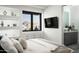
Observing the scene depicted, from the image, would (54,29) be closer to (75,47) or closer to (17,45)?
(75,47)

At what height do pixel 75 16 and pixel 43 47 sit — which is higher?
pixel 75 16

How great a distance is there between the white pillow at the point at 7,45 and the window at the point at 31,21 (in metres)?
0.33

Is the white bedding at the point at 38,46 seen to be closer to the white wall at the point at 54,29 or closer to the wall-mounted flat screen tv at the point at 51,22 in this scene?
the white wall at the point at 54,29

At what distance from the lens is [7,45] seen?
4.77 feet

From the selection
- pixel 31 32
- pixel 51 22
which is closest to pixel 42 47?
pixel 31 32

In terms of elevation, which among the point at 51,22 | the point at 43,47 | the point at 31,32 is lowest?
the point at 43,47

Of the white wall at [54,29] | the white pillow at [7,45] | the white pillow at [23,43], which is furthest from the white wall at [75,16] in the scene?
the white pillow at [7,45]

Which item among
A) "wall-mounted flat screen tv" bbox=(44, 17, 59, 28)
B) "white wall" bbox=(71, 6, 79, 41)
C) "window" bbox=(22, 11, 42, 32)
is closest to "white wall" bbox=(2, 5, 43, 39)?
→ "window" bbox=(22, 11, 42, 32)

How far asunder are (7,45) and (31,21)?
58 cm

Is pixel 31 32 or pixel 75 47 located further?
pixel 31 32

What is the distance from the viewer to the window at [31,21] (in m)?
1.61

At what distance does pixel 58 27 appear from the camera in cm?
159

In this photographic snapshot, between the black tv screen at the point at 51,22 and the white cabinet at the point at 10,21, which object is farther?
the black tv screen at the point at 51,22
